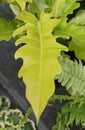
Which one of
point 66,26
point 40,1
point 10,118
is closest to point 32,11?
point 40,1

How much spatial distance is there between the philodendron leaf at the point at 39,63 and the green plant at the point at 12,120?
0.40m

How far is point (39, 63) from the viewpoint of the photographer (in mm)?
1004

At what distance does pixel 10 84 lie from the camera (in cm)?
148

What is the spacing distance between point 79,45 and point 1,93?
522 millimetres

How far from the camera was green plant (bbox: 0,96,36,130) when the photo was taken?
4.50 feet

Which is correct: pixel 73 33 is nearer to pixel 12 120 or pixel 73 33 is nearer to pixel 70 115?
pixel 70 115

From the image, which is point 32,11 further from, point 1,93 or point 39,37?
point 1,93

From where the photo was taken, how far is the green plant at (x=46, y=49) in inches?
36.4

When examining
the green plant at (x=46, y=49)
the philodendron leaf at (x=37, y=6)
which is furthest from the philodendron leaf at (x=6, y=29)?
the philodendron leaf at (x=37, y=6)

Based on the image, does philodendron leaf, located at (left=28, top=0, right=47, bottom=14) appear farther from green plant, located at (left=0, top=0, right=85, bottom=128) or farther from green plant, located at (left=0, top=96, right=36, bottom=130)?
green plant, located at (left=0, top=96, right=36, bottom=130)

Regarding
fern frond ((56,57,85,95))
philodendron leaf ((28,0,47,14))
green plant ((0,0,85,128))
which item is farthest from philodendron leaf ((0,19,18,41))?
fern frond ((56,57,85,95))

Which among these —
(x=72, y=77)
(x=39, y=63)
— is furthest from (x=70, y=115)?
(x=39, y=63)

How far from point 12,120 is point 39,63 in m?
0.48

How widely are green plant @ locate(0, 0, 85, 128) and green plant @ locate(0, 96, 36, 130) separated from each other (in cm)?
31
